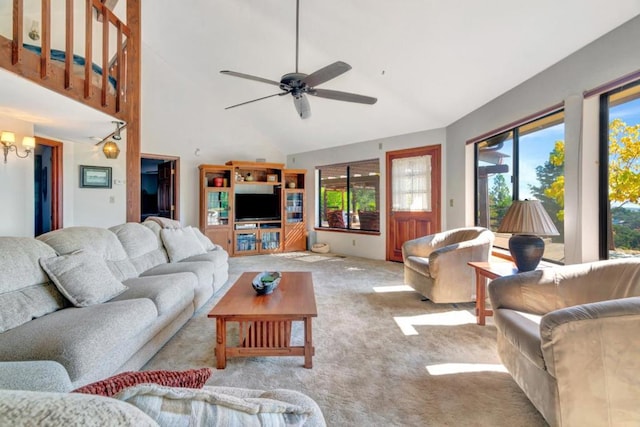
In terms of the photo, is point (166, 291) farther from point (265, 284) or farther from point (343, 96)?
point (343, 96)

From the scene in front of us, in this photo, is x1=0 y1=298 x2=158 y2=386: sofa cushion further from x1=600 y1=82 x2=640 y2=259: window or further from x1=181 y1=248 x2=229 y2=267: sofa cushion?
x1=600 y1=82 x2=640 y2=259: window

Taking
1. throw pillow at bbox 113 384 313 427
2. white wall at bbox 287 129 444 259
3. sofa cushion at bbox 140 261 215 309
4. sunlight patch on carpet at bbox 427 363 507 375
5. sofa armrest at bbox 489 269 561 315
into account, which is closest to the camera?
throw pillow at bbox 113 384 313 427

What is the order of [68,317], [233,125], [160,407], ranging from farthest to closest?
[233,125], [68,317], [160,407]

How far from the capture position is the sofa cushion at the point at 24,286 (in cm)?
158

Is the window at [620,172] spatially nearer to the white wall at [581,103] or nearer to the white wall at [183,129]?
the white wall at [581,103]

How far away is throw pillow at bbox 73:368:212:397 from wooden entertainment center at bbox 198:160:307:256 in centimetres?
547

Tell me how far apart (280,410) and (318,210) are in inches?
247

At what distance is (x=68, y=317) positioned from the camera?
1665 mm

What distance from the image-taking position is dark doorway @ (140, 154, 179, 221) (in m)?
5.89

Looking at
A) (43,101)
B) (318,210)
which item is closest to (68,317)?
(43,101)

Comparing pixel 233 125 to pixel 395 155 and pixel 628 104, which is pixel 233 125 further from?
pixel 628 104

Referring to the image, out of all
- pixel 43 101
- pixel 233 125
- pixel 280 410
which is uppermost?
pixel 233 125

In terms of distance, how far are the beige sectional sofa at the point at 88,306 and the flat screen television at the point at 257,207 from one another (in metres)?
3.45

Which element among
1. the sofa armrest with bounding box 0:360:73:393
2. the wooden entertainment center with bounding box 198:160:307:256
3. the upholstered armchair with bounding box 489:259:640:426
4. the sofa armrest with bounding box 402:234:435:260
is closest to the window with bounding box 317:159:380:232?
the wooden entertainment center with bounding box 198:160:307:256
